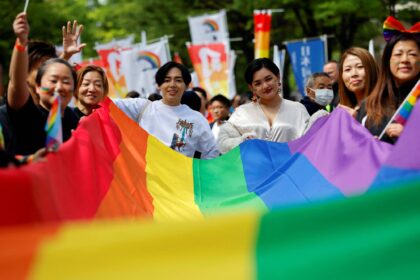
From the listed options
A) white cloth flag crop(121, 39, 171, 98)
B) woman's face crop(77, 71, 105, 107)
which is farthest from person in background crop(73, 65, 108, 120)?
white cloth flag crop(121, 39, 171, 98)

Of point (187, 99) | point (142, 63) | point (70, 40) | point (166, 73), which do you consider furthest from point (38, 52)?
point (142, 63)

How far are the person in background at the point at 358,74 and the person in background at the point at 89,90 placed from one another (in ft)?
6.96

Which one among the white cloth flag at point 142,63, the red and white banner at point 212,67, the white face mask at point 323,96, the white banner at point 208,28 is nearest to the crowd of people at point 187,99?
the white face mask at point 323,96

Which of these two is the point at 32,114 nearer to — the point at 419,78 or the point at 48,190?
the point at 48,190

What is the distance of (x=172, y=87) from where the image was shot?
Result: 21.6 feet

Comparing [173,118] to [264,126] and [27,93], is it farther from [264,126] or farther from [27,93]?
[27,93]

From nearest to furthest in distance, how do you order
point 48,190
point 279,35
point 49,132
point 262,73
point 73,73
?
point 48,190 < point 49,132 < point 73,73 < point 262,73 < point 279,35

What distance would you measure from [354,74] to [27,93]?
2.77 metres

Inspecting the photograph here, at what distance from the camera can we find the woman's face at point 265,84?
6.25 metres

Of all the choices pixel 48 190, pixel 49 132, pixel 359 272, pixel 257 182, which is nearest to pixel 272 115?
pixel 257 182

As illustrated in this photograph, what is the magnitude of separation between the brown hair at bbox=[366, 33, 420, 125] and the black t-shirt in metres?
2.18

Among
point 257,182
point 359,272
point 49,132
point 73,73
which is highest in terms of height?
point 73,73

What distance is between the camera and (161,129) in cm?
648

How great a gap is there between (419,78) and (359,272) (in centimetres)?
233
